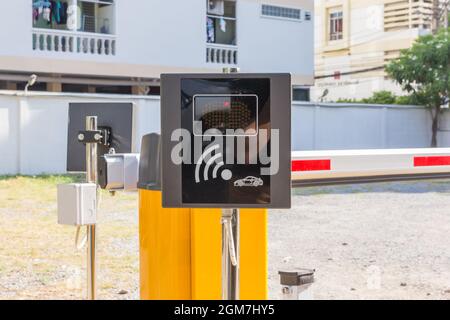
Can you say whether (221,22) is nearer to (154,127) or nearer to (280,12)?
(280,12)

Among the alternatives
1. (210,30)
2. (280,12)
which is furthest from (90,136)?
(280,12)

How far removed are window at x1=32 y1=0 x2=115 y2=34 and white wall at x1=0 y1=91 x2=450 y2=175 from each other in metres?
2.84

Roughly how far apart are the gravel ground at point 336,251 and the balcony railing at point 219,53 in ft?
32.7

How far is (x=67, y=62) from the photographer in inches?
560

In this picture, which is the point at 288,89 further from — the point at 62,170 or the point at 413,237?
the point at 62,170

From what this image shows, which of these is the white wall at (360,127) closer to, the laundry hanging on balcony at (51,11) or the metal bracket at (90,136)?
the laundry hanging on balcony at (51,11)

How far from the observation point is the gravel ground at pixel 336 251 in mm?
4445

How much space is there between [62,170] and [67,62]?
3.35 metres

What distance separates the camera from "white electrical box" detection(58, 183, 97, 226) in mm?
2500

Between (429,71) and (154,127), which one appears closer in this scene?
(154,127)

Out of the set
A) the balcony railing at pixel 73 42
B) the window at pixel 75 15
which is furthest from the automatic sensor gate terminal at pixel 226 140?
the window at pixel 75 15

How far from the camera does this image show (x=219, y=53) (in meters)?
16.4

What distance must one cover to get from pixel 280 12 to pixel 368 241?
494 inches

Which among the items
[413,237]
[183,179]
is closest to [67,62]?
[413,237]
